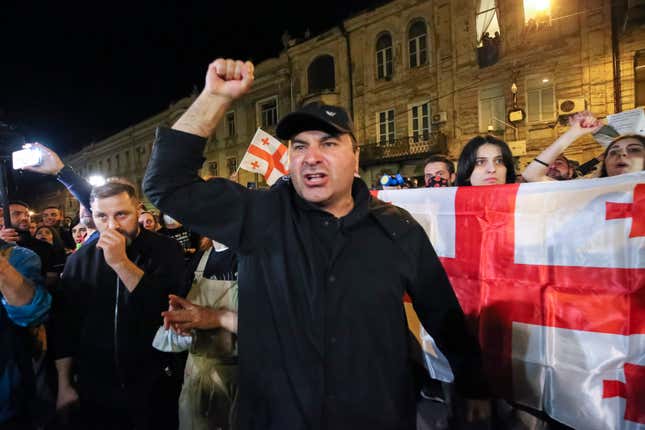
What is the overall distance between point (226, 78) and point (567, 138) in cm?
291

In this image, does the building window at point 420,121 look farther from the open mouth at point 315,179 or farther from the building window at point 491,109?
the open mouth at point 315,179

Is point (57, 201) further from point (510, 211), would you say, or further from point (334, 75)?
point (510, 211)

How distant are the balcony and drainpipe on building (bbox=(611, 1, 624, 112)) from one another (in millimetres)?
6697

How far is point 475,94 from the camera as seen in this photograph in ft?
57.6

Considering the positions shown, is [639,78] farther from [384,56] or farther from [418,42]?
[384,56]

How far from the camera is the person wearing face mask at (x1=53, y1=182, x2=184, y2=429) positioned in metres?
2.57

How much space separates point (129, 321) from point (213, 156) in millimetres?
30876

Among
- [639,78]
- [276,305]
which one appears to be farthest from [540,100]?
[276,305]

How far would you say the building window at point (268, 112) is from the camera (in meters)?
27.0

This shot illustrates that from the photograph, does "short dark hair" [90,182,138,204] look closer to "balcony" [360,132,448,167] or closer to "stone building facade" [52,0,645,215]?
"stone building facade" [52,0,645,215]

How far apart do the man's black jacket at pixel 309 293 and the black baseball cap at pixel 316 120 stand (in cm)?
32

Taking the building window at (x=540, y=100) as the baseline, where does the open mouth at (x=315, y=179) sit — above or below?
below

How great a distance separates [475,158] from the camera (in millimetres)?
3268

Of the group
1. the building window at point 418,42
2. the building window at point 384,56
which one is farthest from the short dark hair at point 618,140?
the building window at point 384,56
